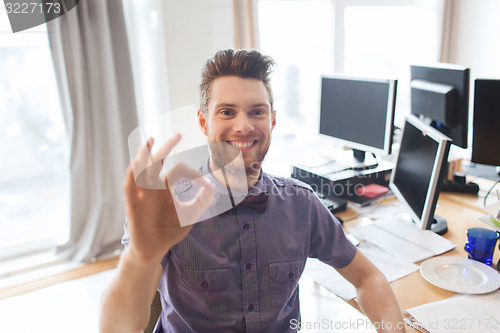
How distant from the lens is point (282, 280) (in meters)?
1.10

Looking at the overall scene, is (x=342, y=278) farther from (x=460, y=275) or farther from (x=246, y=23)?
(x=246, y=23)

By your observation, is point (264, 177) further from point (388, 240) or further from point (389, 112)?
point (389, 112)

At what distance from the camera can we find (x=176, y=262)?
104cm

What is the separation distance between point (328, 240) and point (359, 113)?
960mm

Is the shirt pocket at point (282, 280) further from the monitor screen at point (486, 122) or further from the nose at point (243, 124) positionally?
the monitor screen at point (486, 122)

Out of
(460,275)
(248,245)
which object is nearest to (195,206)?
(248,245)

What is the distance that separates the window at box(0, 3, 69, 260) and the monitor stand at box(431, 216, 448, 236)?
2145mm

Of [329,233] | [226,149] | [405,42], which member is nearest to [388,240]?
[329,233]

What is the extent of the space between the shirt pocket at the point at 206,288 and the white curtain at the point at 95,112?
5.19ft

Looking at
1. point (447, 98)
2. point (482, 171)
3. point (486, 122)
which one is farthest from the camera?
point (482, 171)

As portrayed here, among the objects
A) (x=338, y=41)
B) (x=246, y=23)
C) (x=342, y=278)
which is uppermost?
(x=246, y=23)

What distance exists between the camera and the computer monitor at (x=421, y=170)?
129 centimetres

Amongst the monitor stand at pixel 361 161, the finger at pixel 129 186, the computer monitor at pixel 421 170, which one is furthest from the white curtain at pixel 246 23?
the finger at pixel 129 186

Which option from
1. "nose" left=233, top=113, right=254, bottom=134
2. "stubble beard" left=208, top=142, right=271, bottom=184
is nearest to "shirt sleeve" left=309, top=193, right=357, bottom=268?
"stubble beard" left=208, top=142, right=271, bottom=184
